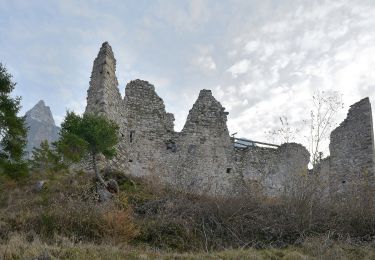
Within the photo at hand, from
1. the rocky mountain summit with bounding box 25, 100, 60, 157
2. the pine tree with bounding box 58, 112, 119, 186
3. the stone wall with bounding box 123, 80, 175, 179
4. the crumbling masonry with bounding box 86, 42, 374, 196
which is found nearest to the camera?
the pine tree with bounding box 58, 112, 119, 186

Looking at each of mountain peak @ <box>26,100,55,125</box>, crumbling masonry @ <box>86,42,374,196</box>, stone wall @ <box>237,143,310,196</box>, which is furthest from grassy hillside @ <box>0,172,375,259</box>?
mountain peak @ <box>26,100,55,125</box>

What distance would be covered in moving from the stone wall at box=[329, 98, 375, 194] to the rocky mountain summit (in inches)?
3408

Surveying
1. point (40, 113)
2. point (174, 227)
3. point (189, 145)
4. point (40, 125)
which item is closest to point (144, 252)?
point (174, 227)

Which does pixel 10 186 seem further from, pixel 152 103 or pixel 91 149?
pixel 152 103

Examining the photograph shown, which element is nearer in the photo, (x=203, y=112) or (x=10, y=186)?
(x=10, y=186)

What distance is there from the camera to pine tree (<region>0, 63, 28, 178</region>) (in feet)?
42.3

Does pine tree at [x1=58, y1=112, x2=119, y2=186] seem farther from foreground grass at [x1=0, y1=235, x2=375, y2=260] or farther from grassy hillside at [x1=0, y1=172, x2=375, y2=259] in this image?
foreground grass at [x1=0, y1=235, x2=375, y2=260]

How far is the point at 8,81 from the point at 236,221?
362 inches

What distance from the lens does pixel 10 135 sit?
13.2 meters

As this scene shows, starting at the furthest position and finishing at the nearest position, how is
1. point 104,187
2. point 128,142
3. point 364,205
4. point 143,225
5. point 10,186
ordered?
point 128,142
point 10,186
point 104,187
point 364,205
point 143,225

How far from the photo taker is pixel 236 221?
9.12 metres

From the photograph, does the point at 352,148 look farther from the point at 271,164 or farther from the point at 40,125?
the point at 40,125

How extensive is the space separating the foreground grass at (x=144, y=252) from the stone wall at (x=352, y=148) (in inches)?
330

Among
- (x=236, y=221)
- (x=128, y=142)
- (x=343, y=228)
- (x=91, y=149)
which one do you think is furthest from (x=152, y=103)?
(x=343, y=228)
